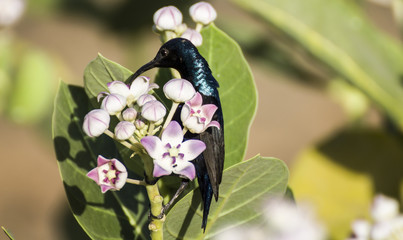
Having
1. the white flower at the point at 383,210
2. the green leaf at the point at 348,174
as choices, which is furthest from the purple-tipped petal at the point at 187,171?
the green leaf at the point at 348,174

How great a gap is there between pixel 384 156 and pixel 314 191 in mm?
100

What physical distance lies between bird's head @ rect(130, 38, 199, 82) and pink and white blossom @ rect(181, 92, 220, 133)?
0.10 feet

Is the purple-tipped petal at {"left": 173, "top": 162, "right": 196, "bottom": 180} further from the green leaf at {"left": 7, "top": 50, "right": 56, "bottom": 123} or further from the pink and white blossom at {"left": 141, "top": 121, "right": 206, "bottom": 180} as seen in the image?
the green leaf at {"left": 7, "top": 50, "right": 56, "bottom": 123}

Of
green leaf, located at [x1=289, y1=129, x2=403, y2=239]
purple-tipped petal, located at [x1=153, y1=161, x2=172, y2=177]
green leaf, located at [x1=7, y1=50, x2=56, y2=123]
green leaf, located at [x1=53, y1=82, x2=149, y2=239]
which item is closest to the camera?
purple-tipped petal, located at [x1=153, y1=161, x2=172, y2=177]

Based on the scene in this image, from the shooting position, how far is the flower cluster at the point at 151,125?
0.36m

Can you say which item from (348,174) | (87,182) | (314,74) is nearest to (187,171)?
(87,182)

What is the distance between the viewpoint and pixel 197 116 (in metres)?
0.39

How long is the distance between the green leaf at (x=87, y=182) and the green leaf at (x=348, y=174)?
0.33 meters

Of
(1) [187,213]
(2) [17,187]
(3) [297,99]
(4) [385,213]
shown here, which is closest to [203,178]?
(1) [187,213]

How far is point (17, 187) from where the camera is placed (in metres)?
3.08

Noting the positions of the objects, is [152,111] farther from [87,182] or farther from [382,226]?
[382,226]

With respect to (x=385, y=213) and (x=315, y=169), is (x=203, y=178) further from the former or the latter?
(x=315, y=169)

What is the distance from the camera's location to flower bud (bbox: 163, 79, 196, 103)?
0.38 metres

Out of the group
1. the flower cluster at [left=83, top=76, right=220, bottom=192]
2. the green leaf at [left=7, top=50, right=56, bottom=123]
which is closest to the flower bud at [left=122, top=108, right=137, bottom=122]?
the flower cluster at [left=83, top=76, right=220, bottom=192]
